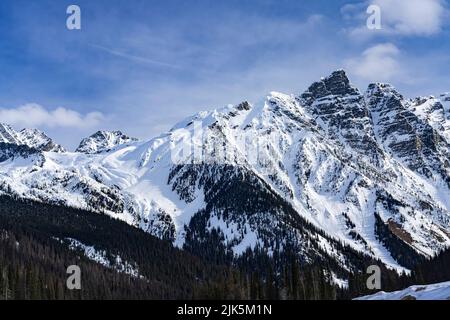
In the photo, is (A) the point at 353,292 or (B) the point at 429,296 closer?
(B) the point at 429,296

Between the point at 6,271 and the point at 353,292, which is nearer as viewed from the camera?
the point at 6,271

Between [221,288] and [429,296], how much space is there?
241ft

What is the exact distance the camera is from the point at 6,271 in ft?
553

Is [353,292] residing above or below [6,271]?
below
